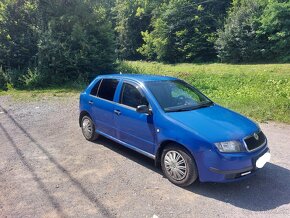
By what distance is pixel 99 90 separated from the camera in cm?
642

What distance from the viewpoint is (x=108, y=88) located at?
616 cm

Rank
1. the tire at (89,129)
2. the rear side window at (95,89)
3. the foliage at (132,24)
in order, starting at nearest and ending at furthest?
the rear side window at (95,89) < the tire at (89,129) < the foliage at (132,24)

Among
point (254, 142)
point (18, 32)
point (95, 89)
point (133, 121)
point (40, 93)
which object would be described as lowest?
point (40, 93)

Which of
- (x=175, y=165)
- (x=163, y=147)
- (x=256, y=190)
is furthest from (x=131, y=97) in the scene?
(x=256, y=190)

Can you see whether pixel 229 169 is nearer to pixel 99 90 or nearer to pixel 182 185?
pixel 182 185

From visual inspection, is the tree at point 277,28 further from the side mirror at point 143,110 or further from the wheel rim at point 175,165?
the wheel rim at point 175,165

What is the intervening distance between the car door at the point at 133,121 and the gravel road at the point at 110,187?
47 cm

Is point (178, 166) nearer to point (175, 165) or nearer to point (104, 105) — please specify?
point (175, 165)

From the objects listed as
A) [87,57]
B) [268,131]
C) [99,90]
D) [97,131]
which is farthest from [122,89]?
[87,57]

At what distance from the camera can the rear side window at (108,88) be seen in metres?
5.97

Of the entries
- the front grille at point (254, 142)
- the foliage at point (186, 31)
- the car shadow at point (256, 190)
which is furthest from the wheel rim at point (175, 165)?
the foliage at point (186, 31)

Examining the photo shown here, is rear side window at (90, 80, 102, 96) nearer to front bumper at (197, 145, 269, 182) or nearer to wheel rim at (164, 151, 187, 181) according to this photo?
wheel rim at (164, 151, 187, 181)

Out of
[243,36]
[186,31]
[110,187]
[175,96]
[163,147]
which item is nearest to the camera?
[110,187]

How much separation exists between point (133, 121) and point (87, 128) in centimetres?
190
